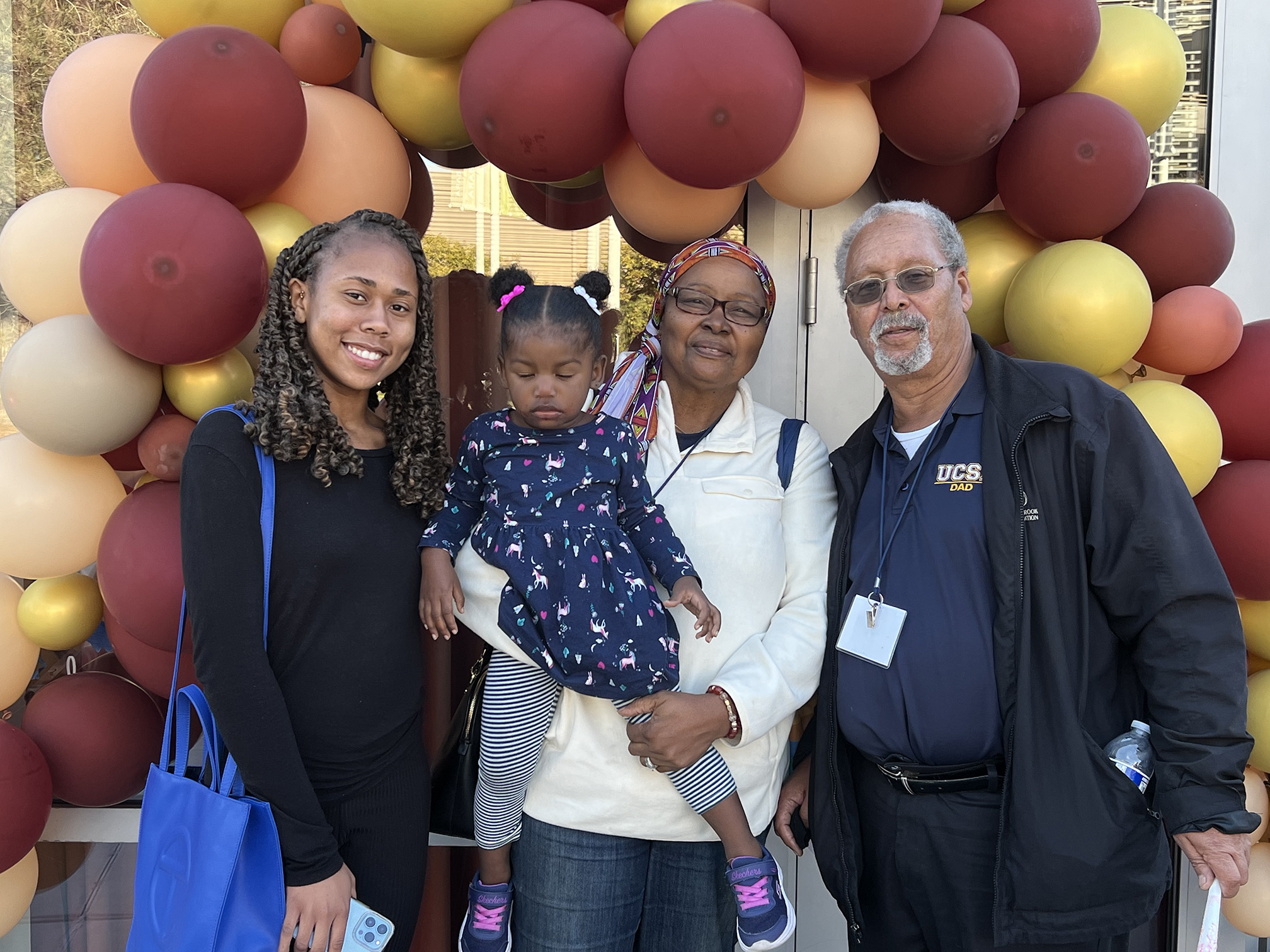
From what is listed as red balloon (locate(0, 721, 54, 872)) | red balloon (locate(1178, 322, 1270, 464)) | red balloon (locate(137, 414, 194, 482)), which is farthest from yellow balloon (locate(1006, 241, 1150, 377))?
red balloon (locate(0, 721, 54, 872))

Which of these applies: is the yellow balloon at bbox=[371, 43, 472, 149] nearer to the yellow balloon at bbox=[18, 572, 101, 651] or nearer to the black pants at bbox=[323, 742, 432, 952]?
the yellow balloon at bbox=[18, 572, 101, 651]

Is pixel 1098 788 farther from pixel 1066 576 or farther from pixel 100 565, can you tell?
pixel 100 565

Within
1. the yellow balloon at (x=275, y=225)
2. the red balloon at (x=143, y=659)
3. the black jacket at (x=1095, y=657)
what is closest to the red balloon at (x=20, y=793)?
the red balloon at (x=143, y=659)

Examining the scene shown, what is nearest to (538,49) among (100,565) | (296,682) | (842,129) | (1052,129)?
(842,129)

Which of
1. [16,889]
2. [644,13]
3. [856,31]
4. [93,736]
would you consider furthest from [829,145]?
[16,889]

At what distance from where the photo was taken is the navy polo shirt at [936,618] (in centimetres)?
194

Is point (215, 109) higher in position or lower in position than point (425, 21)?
lower

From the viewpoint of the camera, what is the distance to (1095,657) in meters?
1.97

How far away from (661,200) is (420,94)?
710 millimetres

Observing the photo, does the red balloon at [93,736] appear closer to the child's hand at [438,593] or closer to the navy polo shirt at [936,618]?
the child's hand at [438,593]

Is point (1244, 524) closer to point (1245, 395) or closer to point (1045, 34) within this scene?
point (1245, 395)

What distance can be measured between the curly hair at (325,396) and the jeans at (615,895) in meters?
0.90

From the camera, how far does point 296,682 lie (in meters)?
1.74

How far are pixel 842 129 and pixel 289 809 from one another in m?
2.04
